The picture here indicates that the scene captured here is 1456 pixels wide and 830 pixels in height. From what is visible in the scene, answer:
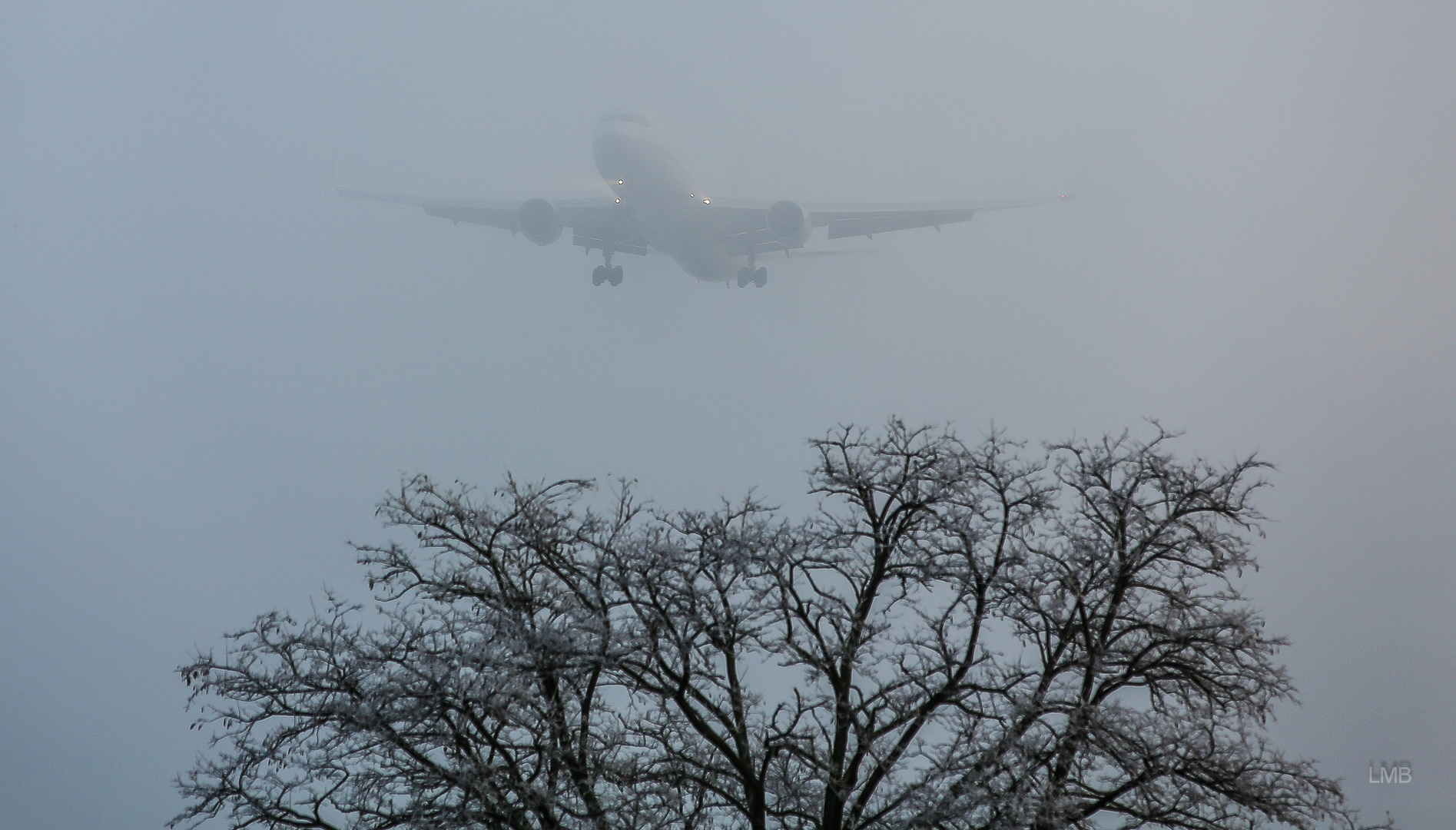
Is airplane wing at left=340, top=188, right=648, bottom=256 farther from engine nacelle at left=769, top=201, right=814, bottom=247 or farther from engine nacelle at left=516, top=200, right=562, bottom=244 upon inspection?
engine nacelle at left=769, top=201, right=814, bottom=247

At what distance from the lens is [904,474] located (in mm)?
10906

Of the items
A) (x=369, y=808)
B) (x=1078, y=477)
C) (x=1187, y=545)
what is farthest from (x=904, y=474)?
(x=369, y=808)

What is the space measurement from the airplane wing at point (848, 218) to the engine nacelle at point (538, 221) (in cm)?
767

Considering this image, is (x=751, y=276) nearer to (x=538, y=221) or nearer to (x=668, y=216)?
(x=668, y=216)

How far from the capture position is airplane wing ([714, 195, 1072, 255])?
155 ft

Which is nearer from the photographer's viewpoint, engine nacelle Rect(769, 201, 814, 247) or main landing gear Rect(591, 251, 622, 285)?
engine nacelle Rect(769, 201, 814, 247)

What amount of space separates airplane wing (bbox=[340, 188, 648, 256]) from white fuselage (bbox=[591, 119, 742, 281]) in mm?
1052

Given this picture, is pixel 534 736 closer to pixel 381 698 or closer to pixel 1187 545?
pixel 381 698

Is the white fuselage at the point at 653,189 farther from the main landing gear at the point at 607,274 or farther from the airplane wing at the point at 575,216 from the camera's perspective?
the main landing gear at the point at 607,274

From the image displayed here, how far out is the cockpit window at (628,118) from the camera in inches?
1807

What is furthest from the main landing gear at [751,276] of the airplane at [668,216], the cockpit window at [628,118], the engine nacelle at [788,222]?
the cockpit window at [628,118]

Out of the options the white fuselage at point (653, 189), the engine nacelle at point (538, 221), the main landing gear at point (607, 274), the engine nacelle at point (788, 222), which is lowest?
the engine nacelle at point (788, 222)

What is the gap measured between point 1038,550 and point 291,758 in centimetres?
783

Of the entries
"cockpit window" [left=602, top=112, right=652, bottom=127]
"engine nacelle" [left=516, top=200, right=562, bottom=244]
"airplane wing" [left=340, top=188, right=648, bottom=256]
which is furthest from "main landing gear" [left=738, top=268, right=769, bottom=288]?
"engine nacelle" [left=516, top=200, right=562, bottom=244]
